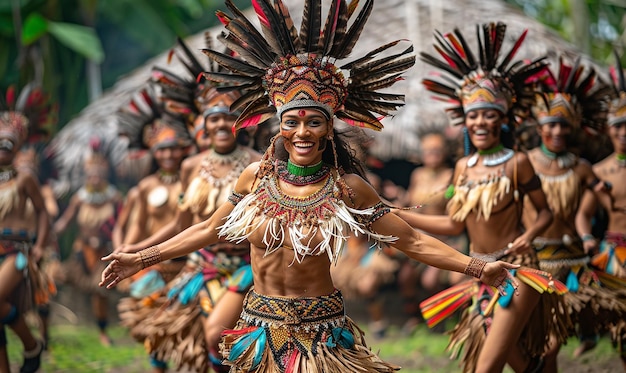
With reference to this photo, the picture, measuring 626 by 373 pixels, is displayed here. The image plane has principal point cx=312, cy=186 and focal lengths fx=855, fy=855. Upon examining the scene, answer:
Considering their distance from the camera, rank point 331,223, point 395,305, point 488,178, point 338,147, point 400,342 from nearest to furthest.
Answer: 1. point 331,223
2. point 338,147
3. point 488,178
4. point 400,342
5. point 395,305

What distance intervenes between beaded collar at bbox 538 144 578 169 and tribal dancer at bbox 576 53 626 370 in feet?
1.22

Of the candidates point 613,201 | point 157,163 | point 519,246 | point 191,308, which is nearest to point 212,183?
point 191,308

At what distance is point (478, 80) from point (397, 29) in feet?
20.8

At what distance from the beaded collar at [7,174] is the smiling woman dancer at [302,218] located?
3337mm

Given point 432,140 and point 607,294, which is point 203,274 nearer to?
point 607,294

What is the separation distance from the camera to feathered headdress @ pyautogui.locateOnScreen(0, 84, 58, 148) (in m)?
7.48

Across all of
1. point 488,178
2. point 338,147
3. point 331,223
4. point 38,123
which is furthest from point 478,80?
point 38,123

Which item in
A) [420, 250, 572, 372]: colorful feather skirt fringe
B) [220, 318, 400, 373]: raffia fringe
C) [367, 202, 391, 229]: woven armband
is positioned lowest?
[420, 250, 572, 372]: colorful feather skirt fringe

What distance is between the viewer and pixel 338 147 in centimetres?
461

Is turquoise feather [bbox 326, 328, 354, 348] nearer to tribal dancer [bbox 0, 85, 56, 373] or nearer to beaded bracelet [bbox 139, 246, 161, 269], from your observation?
beaded bracelet [bbox 139, 246, 161, 269]

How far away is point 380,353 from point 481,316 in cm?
387

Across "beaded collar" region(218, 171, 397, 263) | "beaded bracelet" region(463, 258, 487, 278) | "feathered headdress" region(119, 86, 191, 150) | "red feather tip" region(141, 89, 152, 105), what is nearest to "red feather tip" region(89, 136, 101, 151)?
"feathered headdress" region(119, 86, 191, 150)

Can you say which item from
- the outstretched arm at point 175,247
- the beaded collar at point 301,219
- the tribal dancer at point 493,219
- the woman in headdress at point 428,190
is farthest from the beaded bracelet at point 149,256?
the woman in headdress at point 428,190

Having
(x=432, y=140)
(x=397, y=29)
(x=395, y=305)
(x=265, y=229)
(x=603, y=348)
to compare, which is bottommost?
(x=395, y=305)
